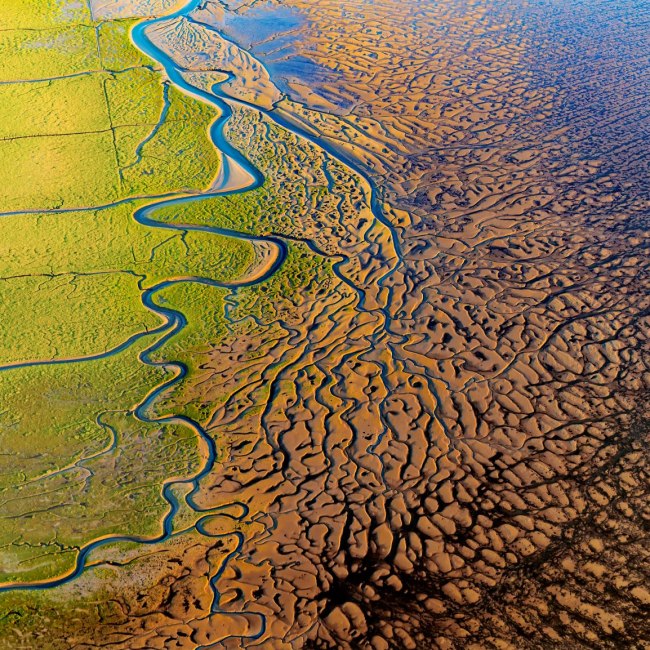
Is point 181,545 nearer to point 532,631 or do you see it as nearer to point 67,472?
point 67,472

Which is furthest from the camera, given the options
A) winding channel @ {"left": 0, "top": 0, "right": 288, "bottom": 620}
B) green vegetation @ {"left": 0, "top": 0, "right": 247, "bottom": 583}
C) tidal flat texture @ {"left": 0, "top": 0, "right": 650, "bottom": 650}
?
green vegetation @ {"left": 0, "top": 0, "right": 247, "bottom": 583}

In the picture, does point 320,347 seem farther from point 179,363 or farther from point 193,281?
point 193,281

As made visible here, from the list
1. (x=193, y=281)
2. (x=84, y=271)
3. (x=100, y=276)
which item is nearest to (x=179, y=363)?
(x=193, y=281)

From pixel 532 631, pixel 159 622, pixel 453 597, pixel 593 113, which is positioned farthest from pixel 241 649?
pixel 593 113

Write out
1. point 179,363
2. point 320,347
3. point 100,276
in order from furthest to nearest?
point 100,276
point 320,347
point 179,363

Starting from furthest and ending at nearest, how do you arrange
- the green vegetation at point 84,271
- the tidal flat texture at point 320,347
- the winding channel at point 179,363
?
1. the green vegetation at point 84,271
2. the winding channel at point 179,363
3. the tidal flat texture at point 320,347
